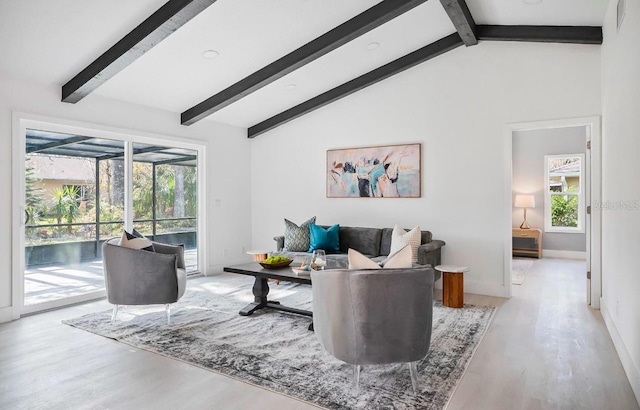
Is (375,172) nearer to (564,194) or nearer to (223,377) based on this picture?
(223,377)

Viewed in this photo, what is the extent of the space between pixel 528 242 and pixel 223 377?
283 inches

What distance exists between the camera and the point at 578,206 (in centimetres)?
Answer: 792

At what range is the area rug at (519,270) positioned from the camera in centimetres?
573

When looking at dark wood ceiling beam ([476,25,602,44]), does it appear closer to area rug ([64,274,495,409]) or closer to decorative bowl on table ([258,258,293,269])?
area rug ([64,274,495,409])

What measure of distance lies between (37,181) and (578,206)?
898 cm

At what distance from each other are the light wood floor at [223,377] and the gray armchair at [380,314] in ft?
1.28

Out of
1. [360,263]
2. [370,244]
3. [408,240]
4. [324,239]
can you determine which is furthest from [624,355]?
[324,239]

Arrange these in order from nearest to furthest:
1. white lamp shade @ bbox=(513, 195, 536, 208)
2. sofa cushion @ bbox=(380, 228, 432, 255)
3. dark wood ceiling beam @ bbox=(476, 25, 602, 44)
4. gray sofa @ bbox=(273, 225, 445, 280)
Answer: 1. dark wood ceiling beam @ bbox=(476, 25, 602, 44)
2. gray sofa @ bbox=(273, 225, 445, 280)
3. sofa cushion @ bbox=(380, 228, 432, 255)
4. white lamp shade @ bbox=(513, 195, 536, 208)

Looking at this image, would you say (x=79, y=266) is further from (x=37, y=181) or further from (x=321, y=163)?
(x=321, y=163)

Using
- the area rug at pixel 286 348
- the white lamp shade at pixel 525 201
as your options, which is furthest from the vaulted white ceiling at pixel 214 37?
the white lamp shade at pixel 525 201

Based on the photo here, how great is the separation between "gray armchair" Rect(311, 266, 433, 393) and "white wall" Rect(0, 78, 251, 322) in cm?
351

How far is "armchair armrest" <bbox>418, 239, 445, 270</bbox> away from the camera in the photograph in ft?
14.7

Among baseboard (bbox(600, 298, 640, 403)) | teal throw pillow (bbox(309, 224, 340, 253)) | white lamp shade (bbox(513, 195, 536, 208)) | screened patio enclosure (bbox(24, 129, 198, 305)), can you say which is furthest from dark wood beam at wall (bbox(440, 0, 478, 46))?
white lamp shade (bbox(513, 195, 536, 208))

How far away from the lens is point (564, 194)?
806 cm
